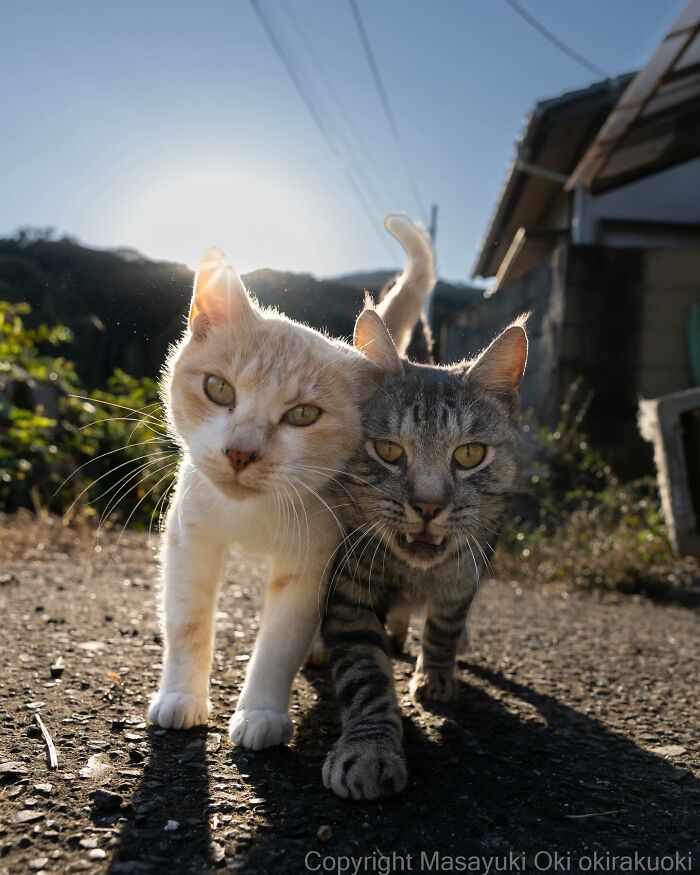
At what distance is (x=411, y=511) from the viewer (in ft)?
5.19

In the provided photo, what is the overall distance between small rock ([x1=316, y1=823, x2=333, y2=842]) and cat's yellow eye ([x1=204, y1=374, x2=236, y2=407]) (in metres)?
0.91

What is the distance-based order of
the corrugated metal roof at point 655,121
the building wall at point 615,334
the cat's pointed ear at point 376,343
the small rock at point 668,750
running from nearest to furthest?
the small rock at point 668,750, the cat's pointed ear at point 376,343, the corrugated metal roof at point 655,121, the building wall at point 615,334

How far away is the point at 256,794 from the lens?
1361mm

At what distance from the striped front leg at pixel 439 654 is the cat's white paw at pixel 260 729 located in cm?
54

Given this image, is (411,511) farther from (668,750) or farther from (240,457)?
(668,750)

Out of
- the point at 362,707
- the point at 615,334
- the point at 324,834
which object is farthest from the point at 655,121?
the point at 324,834

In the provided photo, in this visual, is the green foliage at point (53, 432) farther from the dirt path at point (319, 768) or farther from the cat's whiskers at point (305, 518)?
the cat's whiskers at point (305, 518)

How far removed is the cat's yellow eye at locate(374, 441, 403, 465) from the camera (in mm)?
1728

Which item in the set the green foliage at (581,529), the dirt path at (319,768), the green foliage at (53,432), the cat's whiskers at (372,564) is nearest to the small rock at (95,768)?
the dirt path at (319,768)

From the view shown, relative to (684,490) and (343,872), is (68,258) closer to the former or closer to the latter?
(343,872)

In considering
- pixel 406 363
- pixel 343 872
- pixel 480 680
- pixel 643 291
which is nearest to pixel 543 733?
pixel 480 680

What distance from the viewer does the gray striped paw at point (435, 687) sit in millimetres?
2062

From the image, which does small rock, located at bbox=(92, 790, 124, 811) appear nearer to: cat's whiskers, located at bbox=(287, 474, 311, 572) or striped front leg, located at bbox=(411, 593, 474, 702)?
cat's whiskers, located at bbox=(287, 474, 311, 572)

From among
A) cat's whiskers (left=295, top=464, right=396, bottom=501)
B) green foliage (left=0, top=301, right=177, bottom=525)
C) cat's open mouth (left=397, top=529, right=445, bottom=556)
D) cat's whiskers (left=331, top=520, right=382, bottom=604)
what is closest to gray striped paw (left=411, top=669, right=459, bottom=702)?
cat's whiskers (left=331, top=520, right=382, bottom=604)
